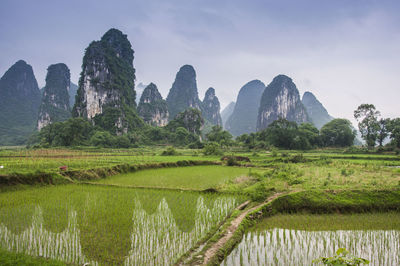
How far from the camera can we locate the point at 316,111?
117938mm

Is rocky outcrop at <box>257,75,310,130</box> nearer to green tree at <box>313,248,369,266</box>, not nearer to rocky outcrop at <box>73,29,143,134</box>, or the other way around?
rocky outcrop at <box>73,29,143,134</box>

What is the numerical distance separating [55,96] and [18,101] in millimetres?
20530

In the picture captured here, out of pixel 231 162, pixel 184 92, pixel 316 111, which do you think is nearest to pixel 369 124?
pixel 231 162

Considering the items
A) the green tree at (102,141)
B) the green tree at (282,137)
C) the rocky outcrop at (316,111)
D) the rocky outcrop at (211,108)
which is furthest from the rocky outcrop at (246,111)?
the green tree at (102,141)

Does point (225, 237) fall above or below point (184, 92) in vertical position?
below

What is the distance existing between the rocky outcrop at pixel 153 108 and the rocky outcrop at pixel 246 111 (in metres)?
54.4

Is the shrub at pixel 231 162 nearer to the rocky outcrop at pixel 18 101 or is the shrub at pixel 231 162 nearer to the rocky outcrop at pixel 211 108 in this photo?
the rocky outcrop at pixel 18 101

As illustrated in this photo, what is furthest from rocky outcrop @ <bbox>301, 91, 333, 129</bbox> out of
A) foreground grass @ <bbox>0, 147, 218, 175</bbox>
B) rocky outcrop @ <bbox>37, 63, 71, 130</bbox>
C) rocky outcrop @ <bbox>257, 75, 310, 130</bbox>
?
foreground grass @ <bbox>0, 147, 218, 175</bbox>

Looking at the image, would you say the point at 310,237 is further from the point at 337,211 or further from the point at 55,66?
the point at 55,66

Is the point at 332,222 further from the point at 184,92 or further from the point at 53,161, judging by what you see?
the point at 184,92

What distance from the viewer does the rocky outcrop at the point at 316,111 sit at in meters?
114

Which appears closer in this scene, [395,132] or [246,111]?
[395,132]

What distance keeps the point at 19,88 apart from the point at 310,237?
106 m

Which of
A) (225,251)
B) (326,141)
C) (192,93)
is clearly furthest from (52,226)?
(192,93)
